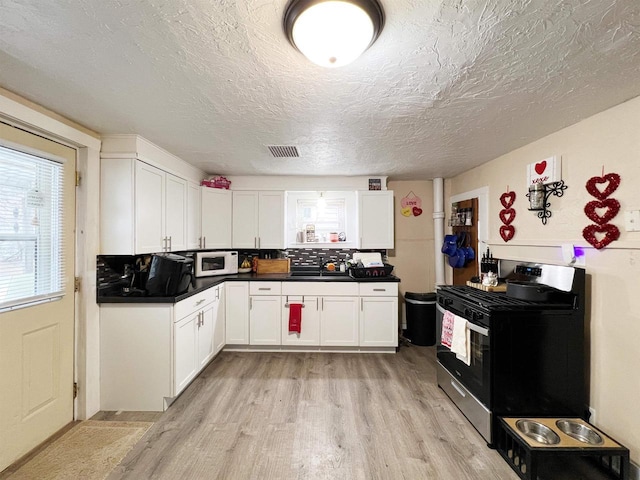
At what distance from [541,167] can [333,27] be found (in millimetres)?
2164

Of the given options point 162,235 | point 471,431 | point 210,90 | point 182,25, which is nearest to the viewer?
point 182,25

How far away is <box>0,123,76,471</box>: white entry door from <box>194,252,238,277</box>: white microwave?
4.39 ft

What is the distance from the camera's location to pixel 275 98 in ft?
5.49

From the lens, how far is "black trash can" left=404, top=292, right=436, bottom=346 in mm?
3545

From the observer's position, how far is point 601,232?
5.93ft

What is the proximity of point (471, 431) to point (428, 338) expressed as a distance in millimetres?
1566

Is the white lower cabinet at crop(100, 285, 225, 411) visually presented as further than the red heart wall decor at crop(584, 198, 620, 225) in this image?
Yes

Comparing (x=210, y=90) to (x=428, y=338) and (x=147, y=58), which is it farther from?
(x=428, y=338)

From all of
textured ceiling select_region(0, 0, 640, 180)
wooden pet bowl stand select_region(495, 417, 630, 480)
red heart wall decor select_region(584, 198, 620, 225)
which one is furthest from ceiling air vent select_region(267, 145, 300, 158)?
wooden pet bowl stand select_region(495, 417, 630, 480)

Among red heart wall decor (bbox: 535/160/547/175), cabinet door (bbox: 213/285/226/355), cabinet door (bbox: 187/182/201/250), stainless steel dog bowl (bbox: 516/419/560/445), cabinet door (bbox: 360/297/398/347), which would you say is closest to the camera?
stainless steel dog bowl (bbox: 516/419/560/445)

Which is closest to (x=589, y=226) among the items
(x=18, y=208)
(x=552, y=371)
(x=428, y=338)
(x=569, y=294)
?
(x=569, y=294)

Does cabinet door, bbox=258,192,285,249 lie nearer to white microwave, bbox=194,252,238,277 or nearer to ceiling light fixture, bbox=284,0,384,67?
white microwave, bbox=194,252,238,277

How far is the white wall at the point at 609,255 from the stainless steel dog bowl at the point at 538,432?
1.44 feet

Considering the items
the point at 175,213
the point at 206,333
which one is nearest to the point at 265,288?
the point at 206,333
